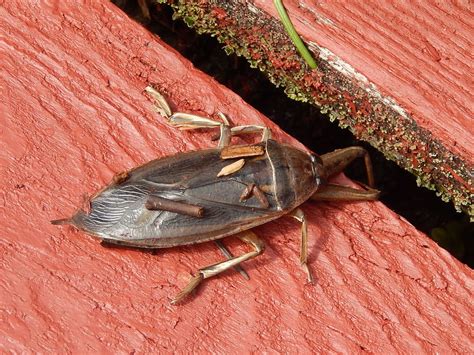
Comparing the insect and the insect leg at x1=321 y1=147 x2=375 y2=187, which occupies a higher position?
the insect leg at x1=321 y1=147 x2=375 y2=187

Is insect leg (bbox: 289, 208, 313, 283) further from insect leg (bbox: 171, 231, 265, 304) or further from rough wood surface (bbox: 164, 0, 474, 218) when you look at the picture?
rough wood surface (bbox: 164, 0, 474, 218)

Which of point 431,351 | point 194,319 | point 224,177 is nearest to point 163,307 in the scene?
point 194,319

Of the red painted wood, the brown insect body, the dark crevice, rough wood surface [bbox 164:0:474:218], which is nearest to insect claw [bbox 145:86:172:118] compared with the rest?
the brown insect body

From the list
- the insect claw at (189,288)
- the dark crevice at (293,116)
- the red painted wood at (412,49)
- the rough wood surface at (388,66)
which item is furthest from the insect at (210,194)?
the dark crevice at (293,116)

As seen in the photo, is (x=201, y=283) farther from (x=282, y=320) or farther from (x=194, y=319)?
(x=282, y=320)

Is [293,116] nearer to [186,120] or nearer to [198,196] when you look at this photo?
[186,120]
